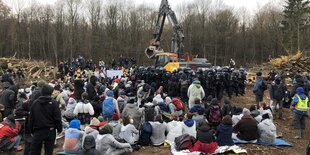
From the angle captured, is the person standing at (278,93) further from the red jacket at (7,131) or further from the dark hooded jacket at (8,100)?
the dark hooded jacket at (8,100)

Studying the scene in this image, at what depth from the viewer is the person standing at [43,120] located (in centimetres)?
659

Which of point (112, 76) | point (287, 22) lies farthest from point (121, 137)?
point (287, 22)

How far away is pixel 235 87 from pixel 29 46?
4217cm

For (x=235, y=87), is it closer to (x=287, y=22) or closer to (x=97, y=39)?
(x=287, y=22)

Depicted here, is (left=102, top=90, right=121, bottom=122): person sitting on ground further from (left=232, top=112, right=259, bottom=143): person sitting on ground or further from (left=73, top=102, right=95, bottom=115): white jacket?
(left=232, top=112, right=259, bottom=143): person sitting on ground

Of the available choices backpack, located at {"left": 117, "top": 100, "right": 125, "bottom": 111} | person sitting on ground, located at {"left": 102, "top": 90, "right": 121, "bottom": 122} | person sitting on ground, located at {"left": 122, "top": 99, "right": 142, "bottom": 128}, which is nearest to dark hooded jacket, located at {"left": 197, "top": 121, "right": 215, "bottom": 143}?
person sitting on ground, located at {"left": 122, "top": 99, "right": 142, "bottom": 128}

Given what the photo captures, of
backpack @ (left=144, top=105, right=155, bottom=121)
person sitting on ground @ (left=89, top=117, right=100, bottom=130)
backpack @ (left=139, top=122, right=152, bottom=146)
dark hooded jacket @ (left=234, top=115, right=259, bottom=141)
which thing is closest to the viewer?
person sitting on ground @ (left=89, top=117, right=100, bottom=130)

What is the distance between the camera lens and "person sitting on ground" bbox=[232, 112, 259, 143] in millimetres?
10023

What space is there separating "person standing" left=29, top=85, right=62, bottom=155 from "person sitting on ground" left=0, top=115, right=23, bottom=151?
100 inches

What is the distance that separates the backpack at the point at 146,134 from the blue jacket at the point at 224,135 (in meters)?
A: 2.16

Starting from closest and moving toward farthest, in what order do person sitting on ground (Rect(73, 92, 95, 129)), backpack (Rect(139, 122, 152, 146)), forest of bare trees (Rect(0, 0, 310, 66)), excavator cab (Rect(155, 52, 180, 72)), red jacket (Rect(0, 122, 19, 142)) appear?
1. red jacket (Rect(0, 122, 19, 142))
2. backpack (Rect(139, 122, 152, 146))
3. person sitting on ground (Rect(73, 92, 95, 129))
4. excavator cab (Rect(155, 52, 180, 72))
5. forest of bare trees (Rect(0, 0, 310, 66))

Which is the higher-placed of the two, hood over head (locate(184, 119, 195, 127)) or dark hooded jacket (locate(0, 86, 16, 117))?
dark hooded jacket (locate(0, 86, 16, 117))

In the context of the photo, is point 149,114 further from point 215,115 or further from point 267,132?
point 267,132

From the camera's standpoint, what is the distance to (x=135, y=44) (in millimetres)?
57344
